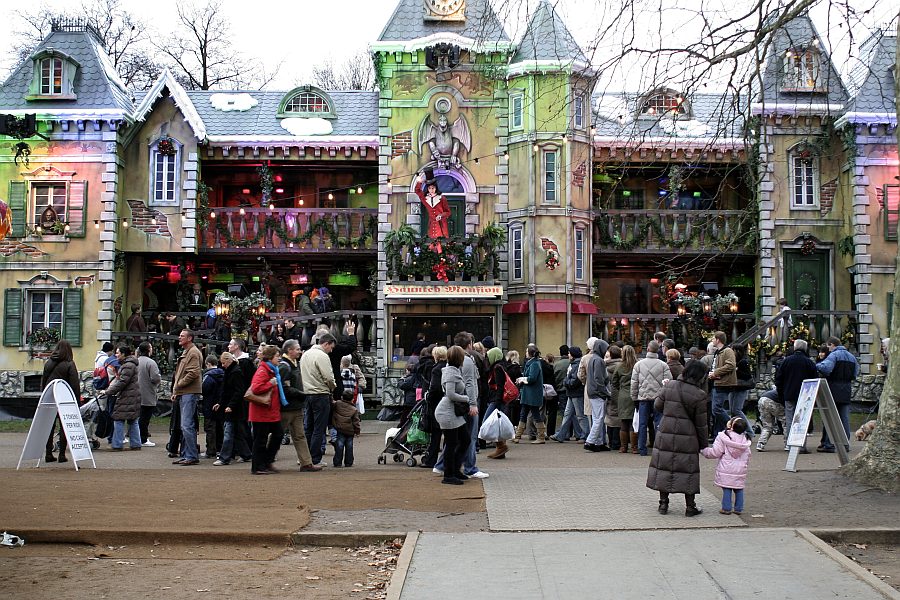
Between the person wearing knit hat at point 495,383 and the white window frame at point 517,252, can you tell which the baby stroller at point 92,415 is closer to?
the person wearing knit hat at point 495,383

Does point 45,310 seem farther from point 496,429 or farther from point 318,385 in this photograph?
point 496,429

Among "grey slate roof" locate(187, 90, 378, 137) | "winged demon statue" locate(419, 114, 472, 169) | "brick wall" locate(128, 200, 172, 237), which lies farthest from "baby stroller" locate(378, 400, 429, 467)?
"grey slate roof" locate(187, 90, 378, 137)

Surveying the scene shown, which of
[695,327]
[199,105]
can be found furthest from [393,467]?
[199,105]

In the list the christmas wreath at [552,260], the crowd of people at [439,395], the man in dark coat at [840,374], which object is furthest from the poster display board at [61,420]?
the christmas wreath at [552,260]

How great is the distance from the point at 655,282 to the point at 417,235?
7242 mm

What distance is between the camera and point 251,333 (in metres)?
27.9

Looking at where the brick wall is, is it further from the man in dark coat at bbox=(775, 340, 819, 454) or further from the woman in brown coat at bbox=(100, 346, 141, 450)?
the man in dark coat at bbox=(775, 340, 819, 454)

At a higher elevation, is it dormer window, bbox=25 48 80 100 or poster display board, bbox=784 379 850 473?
dormer window, bbox=25 48 80 100

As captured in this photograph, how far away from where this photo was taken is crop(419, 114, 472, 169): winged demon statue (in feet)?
95.3

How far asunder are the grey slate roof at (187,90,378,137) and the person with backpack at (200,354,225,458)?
14.5 m

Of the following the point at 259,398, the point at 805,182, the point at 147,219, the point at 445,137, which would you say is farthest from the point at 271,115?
the point at 259,398

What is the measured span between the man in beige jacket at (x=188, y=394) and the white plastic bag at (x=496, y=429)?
4316mm

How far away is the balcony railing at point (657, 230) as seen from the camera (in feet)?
97.3

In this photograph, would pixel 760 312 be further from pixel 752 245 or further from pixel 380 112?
pixel 380 112
